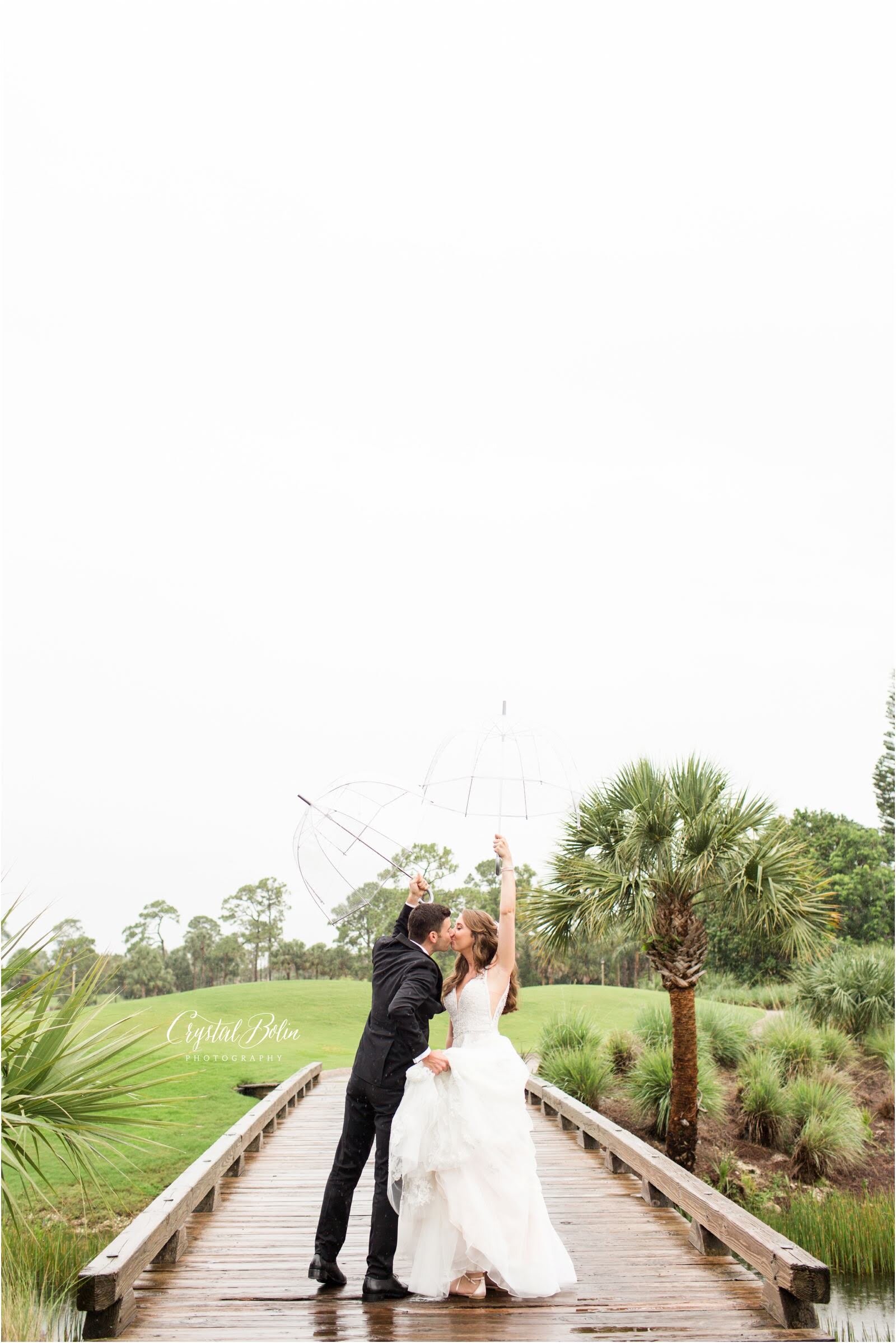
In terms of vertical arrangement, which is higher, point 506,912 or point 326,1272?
point 506,912

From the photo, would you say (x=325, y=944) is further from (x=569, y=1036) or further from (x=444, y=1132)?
(x=444, y=1132)

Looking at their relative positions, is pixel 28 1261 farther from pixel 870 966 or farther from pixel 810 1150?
pixel 870 966

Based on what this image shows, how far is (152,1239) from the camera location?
5410mm

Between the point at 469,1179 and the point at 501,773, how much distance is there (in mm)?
2739

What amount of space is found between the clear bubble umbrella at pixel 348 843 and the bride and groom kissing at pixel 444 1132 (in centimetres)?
90

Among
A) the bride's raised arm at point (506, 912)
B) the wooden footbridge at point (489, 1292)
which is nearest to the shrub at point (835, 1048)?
the wooden footbridge at point (489, 1292)

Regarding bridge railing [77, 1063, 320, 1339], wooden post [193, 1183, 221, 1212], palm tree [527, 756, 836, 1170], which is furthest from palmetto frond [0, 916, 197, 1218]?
palm tree [527, 756, 836, 1170]

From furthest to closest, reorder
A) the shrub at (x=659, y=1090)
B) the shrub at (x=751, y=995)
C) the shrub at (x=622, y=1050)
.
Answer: the shrub at (x=751, y=995) < the shrub at (x=622, y=1050) < the shrub at (x=659, y=1090)

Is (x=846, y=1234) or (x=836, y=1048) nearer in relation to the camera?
(x=846, y=1234)

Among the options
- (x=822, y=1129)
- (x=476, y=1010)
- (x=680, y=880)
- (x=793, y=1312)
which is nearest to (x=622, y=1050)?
(x=822, y=1129)

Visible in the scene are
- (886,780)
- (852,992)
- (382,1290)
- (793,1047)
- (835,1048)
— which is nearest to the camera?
(382,1290)

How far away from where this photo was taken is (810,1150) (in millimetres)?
15125

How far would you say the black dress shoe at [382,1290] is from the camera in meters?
5.28

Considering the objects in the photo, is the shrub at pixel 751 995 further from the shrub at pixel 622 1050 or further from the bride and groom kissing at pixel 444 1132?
→ the bride and groom kissing at pixel 444 1132
